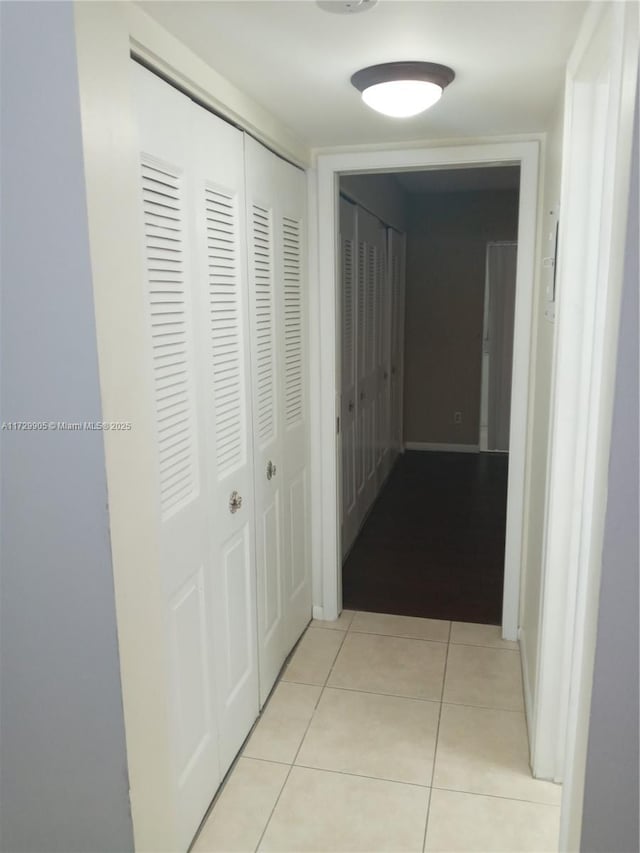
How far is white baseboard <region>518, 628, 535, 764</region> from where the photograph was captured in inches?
86.7

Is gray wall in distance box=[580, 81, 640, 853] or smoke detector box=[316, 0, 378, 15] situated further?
smoke detector box=[316, 0, 378, 15]

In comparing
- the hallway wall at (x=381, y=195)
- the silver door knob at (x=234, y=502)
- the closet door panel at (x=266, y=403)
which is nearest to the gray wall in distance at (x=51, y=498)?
the silver door knob at (x=234, y=502)

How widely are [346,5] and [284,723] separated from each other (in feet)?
7.12

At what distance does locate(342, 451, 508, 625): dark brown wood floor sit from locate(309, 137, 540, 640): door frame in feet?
1.04

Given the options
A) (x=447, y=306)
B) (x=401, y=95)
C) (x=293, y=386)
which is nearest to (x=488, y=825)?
(x=293, y=386)

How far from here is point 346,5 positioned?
132cm

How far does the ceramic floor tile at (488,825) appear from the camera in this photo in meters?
1.82

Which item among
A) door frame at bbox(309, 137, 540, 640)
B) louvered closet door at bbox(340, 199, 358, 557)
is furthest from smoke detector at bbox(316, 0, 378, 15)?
louvered closet door at bbox(340, 199, 358, 557)

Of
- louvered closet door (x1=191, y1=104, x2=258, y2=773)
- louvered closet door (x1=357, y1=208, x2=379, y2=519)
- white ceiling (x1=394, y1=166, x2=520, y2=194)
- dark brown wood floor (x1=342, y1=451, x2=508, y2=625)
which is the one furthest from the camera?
white ceiling (x1=394, y1=166, x2=520, y2=194)

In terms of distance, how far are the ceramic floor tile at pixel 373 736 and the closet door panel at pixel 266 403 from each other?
0.26 m

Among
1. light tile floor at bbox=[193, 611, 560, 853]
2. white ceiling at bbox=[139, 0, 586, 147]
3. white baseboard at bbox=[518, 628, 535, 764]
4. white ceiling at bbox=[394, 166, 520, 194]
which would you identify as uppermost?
white ceiling at bbox=[394, 166, 520, 194]

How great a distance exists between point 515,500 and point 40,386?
2.07 meters

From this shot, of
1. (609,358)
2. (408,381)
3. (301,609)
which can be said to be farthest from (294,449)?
(408,381)

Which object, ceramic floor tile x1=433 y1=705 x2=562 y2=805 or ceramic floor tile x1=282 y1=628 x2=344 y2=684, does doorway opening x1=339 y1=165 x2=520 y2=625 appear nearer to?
ceramic floor tile x1=282 y1=628 x2=344 y2=684
